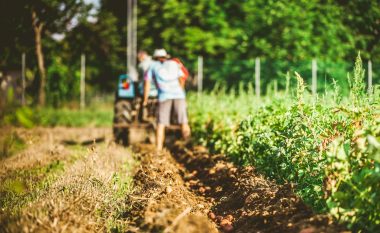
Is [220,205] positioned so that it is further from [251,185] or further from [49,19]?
[49,19]

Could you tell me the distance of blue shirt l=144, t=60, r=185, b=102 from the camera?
9891mm

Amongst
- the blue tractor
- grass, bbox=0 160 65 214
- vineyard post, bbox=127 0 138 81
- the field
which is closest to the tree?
vineyard post, bbox=127 0 138 81

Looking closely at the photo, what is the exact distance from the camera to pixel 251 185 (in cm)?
546

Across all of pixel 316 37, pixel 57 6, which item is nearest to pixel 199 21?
pixel 316 37

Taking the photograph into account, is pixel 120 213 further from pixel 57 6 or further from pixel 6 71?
pixel 6 71

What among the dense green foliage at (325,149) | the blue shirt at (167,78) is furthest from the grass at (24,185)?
the blue shirt at (167,78)

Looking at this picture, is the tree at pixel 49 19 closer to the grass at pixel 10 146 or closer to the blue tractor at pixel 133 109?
the blue tractor at pixel 133 109

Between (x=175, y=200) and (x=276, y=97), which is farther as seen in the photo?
(x=276, y=97)

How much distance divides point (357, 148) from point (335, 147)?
174mm

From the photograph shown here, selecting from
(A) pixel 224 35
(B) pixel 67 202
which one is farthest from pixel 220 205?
(A) pixel 224 35

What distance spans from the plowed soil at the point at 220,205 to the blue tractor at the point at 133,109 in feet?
13.7

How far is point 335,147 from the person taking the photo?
3.89m

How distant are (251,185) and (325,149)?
1.06m

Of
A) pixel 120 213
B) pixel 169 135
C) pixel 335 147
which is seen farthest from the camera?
pixel 169 135
